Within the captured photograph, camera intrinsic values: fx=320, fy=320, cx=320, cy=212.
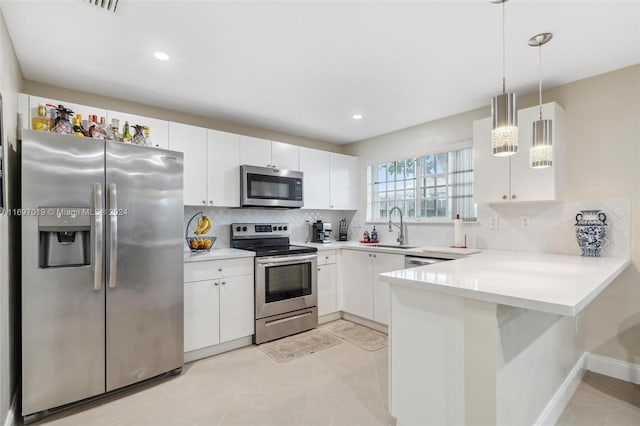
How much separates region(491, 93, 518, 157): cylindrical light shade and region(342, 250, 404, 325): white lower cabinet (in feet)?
5.97

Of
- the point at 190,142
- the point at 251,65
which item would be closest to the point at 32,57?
the point at 190,142

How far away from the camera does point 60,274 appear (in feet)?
6.69

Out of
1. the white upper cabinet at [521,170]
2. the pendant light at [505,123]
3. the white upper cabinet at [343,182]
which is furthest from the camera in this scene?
the white upper cabinet at [343,182]

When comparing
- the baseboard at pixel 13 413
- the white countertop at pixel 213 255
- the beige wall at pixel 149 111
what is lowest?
the baseboard at pixel 13 413

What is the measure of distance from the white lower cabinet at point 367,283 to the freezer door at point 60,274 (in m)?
2.46

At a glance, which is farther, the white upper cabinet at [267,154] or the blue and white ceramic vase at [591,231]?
the white upper cabinet at [267,154]

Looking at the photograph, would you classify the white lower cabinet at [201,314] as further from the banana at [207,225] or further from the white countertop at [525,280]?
the white countertop at [525,280]

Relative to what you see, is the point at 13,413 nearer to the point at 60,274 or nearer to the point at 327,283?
the point at 60,274

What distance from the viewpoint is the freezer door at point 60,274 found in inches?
77.0

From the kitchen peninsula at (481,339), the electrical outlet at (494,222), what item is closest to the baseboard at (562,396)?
the kitchen peninsula at (481,339)

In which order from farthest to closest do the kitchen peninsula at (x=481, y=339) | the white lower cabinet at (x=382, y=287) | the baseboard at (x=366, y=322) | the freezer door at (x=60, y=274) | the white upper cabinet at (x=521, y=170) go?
1. the baseboard at (x=366, y=322)
2. the white lower cabinet at (x=382, y=287)
3. the white upper cabinet at (x=521, y=170)
4. the freezer door at (x=60, y=274)
5. the kitchen peninsula at (x=481, y=339)

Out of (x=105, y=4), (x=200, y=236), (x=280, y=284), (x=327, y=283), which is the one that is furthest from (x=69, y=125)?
(x=327, y=283)

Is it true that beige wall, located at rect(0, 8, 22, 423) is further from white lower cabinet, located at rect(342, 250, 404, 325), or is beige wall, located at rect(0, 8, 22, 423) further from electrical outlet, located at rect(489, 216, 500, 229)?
electrical outlet, located at rect(489, 216, 500, 229)

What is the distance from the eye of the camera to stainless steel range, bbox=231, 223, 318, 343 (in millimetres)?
3207
